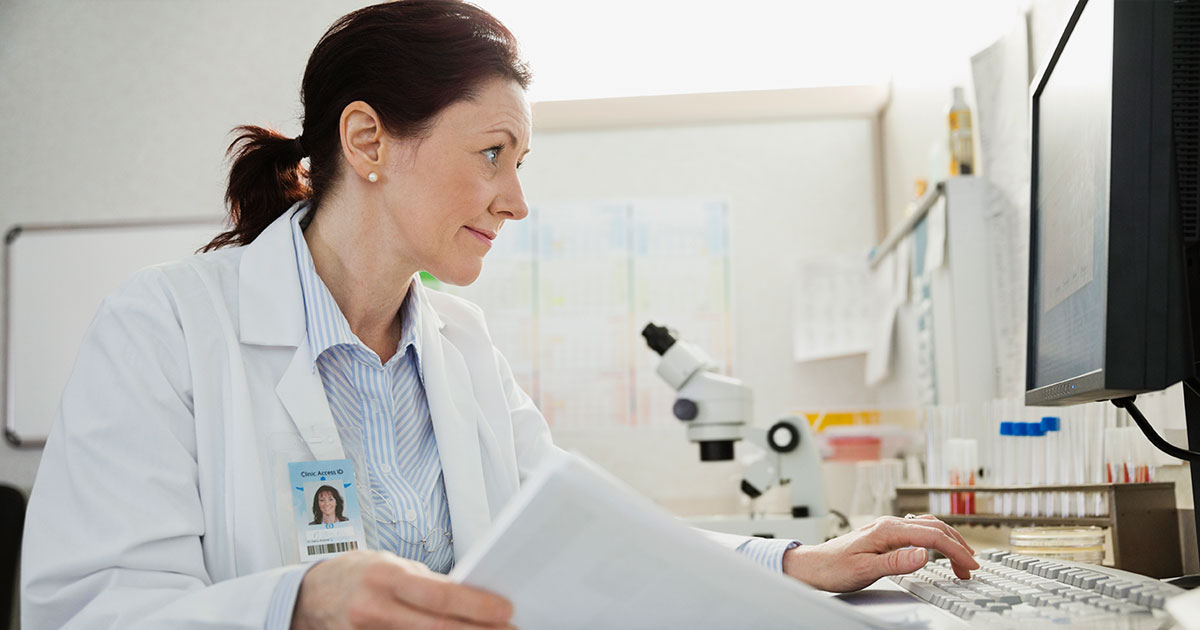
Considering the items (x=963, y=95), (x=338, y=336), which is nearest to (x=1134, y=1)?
(x=338, y=336)

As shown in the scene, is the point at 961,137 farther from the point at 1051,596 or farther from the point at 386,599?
the point at 386,599

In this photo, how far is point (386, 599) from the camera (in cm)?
60

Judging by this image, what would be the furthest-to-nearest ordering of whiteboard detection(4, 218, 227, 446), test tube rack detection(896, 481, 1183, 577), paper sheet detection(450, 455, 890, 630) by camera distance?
whiteboard detection(4, 218, 227, 446) < test tube rack detection(896, 481, 1183, 577) < paper sheet detection(450, 455, 890, 630)

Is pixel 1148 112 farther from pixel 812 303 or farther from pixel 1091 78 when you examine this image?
pixel 812 303

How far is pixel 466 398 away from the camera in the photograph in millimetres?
1262

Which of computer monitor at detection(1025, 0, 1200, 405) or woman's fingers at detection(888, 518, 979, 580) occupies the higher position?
computer monitor at detection(1025, 0, 1200, 405)

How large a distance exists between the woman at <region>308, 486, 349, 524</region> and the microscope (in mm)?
1203

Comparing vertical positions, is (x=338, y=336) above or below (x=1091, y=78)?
below

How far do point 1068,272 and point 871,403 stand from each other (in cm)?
220

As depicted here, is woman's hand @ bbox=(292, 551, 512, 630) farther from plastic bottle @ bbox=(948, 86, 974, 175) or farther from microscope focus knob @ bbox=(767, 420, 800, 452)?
plastic bottle @ bbox=(948, 86, 974, 175)

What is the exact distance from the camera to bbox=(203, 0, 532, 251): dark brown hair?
1214 mm

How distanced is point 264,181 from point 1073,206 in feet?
3.27

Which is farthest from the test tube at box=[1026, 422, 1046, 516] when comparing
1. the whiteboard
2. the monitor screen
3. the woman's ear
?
the whiteboard

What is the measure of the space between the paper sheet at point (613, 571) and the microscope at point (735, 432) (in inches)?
60.1
